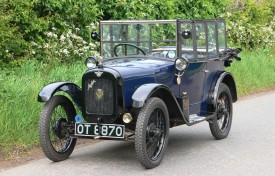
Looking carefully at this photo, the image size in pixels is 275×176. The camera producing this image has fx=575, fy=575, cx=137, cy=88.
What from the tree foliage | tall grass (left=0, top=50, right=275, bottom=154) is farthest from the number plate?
the tree foliage

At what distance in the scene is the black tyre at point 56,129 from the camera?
6.94 m

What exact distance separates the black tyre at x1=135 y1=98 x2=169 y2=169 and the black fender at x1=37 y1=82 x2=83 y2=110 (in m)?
1.05

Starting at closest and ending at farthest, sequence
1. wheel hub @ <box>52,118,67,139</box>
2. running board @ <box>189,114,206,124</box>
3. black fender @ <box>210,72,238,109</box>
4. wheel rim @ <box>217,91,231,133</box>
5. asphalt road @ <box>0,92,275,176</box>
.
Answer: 1. asphalt road @ <box>0,92,275,176</box>
2. wheel hub @ <box>52,118,67,139</box>
3. running board @ <box>189,114,206,124</box>
4. black fender @ <box>210,72,238,109</box>
5. wheel rim @ <box>217,91,231,133</box>

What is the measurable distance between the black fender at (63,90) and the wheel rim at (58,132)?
0.70ft

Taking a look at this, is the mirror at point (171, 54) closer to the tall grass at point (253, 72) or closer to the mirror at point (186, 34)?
the mirror at point (186, 34)

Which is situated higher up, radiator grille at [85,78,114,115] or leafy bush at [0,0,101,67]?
leafy bush at [0,0,101,67]

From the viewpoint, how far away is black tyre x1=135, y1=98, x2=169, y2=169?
657 cm

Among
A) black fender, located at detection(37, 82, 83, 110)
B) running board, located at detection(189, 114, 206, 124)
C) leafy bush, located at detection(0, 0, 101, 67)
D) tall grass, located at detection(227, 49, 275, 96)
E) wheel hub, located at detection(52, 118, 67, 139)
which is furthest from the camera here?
tall grass, located at detection(227, 49, 275, 96)

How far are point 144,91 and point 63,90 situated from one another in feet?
3.83

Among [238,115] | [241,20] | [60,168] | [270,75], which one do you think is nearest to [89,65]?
[60,168]

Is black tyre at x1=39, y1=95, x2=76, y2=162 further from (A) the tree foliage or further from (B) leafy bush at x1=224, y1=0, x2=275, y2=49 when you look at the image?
(B) leafy bush at x1=224, y1=0, x2=275, y2=49

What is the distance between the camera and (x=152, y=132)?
689 centimetres

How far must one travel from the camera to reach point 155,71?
7312 mm

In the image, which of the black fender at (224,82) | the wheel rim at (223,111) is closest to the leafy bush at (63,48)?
the black fender at (224,82)
